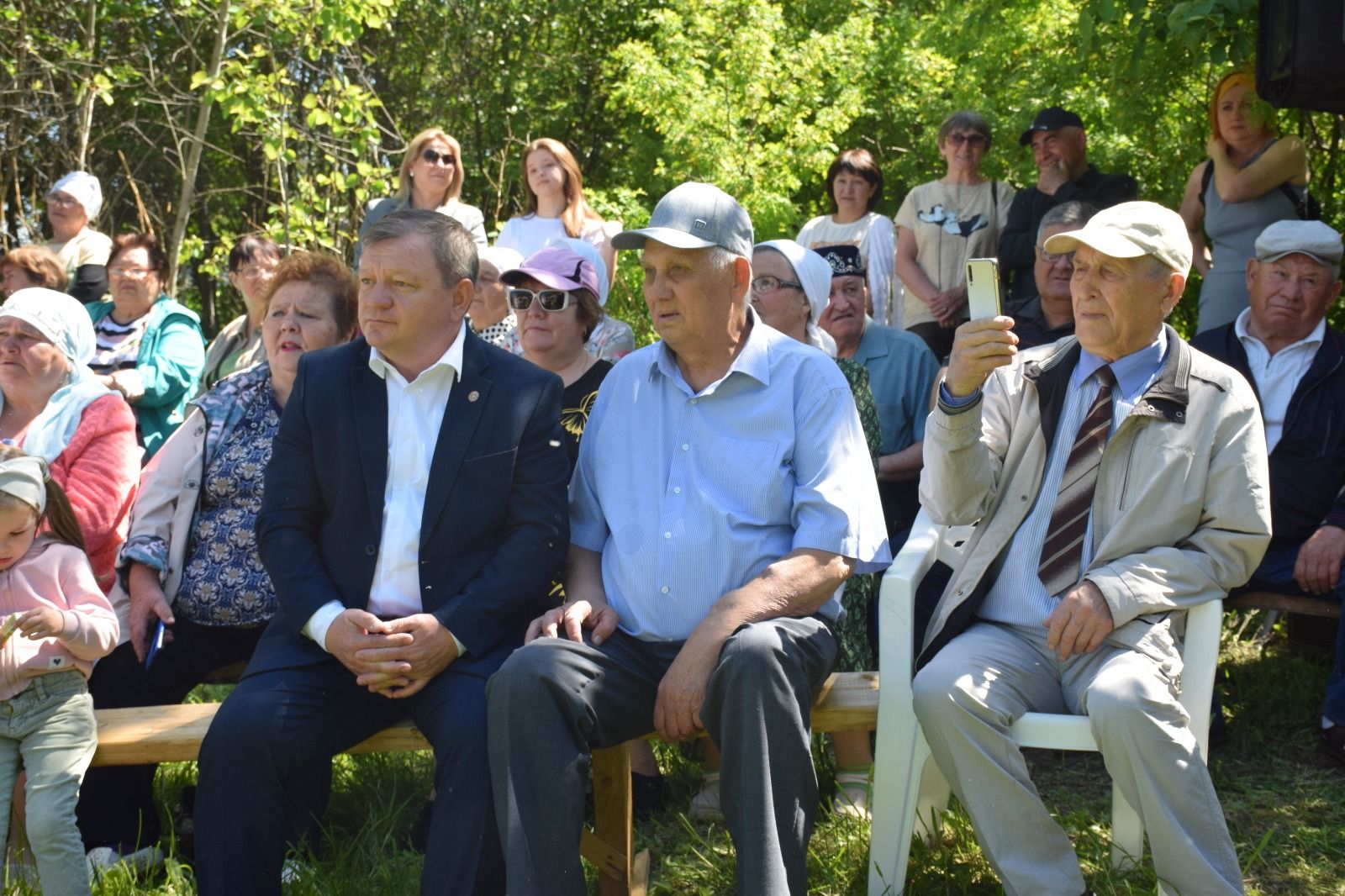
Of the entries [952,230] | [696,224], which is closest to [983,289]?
[696,224]

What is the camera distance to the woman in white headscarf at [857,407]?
3.91 meters

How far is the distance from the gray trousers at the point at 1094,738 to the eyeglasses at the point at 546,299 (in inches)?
71.2

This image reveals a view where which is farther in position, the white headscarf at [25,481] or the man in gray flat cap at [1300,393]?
the man in gray flat cap at [1300,393]

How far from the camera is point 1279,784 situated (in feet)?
13.3

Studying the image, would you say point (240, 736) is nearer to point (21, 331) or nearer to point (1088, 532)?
point (21, 331)

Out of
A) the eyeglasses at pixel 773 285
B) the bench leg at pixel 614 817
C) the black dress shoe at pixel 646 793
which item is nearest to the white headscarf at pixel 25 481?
the bench leg at pixel 614 817

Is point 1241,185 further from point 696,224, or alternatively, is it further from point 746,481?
point 746,481

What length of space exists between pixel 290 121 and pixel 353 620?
777 centimetres

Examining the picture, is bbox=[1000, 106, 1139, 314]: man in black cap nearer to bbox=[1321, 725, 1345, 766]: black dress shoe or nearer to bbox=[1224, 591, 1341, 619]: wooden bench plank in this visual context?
bbox=[1224, 591, 1341, 619]: wooden bench plank

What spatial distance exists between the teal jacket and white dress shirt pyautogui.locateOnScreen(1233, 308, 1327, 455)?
4.20 m

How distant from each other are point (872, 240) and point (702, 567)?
4.09 metres

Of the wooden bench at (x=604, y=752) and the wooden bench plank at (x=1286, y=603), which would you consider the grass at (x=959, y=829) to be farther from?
the wooden bench plank at (x=1286, y=603)

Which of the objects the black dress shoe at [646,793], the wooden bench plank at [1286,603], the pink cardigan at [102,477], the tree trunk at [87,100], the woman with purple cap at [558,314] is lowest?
the black dress shoe at [646,793]

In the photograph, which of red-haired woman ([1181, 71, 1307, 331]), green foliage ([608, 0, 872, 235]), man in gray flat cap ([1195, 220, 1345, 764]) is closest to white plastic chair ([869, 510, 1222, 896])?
man in gray flat cap ([1195, 220, 1345, 764])
